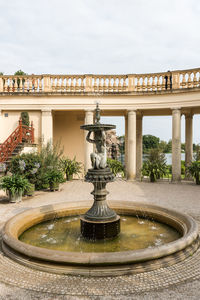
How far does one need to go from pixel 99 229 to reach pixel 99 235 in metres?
0.14

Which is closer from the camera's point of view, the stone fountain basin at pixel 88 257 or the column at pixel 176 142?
the stone fountain basin at pixel 88 257

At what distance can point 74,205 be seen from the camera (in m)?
7.87

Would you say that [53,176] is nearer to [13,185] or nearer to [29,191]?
[29,191]

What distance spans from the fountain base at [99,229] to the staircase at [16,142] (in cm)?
816

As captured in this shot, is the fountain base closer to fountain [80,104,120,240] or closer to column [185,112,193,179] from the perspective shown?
fountain [80,104,120,240]

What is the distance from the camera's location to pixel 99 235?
5676 mm

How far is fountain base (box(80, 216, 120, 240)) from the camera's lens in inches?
223

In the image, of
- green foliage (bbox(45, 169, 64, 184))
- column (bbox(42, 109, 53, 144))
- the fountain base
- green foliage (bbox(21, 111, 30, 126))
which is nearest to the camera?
the fountain base

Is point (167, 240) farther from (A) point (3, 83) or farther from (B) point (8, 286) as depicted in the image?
(A) point (3, 83)

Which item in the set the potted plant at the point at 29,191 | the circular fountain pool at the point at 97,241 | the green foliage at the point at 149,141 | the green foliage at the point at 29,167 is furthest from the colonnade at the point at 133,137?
the green foliage at the point at 149,141

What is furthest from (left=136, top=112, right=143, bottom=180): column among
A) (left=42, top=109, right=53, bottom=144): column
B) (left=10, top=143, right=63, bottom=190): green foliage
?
(left=10, top=143, right=63, bottom=190): green foliage

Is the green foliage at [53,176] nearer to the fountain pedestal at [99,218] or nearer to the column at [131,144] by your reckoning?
the column at [131,144]

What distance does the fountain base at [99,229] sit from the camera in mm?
5676

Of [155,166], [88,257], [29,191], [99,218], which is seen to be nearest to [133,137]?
[155,166]
